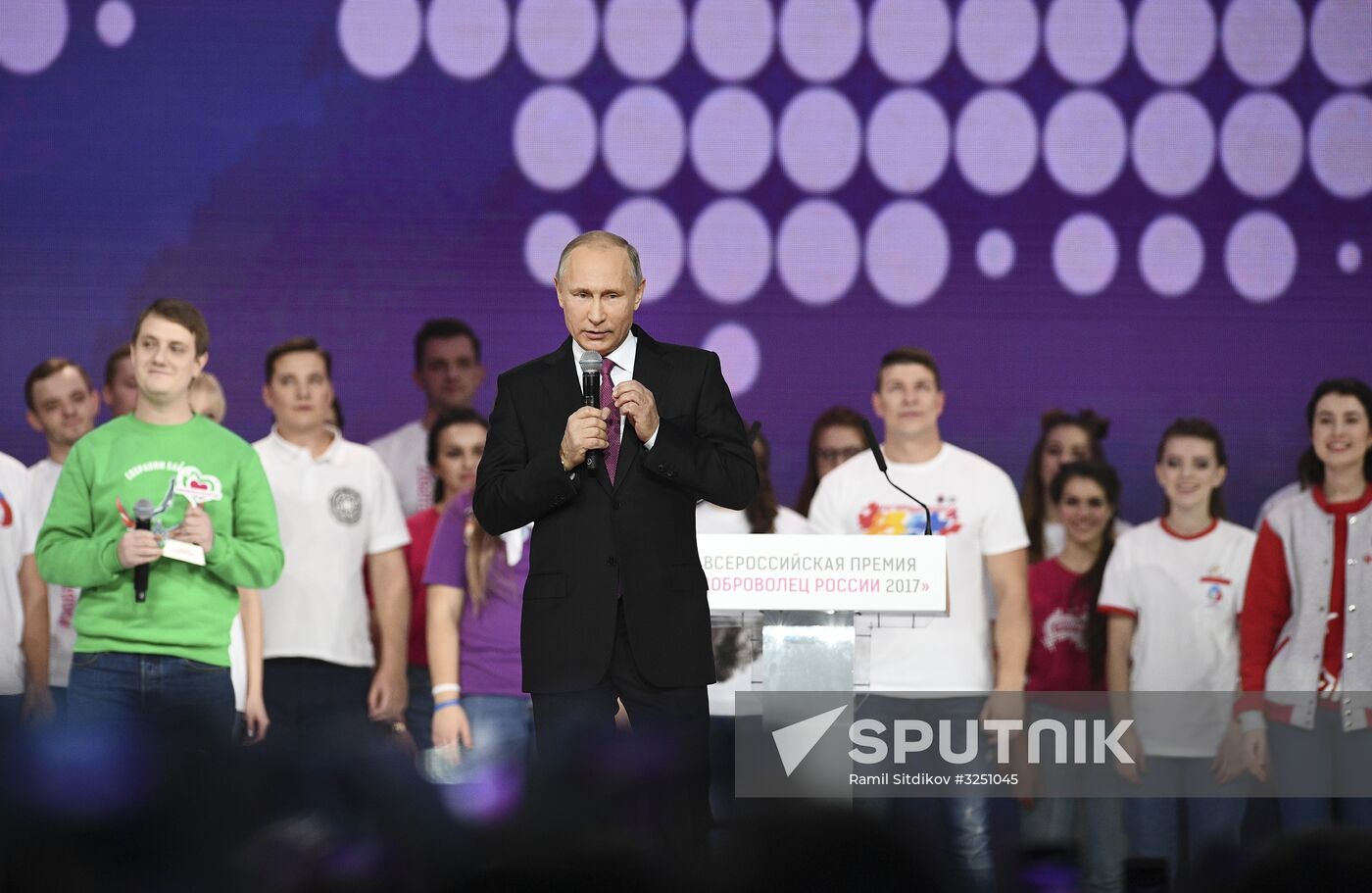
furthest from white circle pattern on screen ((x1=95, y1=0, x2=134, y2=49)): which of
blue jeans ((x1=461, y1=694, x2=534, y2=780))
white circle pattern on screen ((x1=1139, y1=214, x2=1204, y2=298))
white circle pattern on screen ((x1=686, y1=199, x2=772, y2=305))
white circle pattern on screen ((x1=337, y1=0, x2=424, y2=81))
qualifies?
white circle pattern on screen ((x1=1139, y1=214, x2=1204, y2=298))

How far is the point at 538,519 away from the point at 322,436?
2.82 meters

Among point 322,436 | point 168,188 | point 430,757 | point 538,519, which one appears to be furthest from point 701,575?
point 168,188

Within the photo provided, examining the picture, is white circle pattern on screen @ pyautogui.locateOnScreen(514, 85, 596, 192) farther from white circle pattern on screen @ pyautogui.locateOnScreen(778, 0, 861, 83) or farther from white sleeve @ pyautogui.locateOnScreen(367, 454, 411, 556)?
white sleeve @ pyautogui.locateOnScreen(367, 454, 411, 556)

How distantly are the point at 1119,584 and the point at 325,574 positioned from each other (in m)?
2.63

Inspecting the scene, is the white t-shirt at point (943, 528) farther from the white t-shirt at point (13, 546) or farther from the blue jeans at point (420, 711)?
the white t-shirt at point (13, 546)

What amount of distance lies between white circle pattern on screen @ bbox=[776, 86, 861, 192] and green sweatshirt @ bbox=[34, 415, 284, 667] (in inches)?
110

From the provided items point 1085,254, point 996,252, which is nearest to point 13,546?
point 996,252

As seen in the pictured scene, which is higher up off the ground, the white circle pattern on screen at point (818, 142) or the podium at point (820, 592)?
the white circle pattern on screen at point (818, 142)

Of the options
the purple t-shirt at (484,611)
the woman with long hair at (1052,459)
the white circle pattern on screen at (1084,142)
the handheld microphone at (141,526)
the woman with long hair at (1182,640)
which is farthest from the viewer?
the white circle pattern on screen at (1084,142)

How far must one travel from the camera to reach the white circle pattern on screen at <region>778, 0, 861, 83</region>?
6277mm

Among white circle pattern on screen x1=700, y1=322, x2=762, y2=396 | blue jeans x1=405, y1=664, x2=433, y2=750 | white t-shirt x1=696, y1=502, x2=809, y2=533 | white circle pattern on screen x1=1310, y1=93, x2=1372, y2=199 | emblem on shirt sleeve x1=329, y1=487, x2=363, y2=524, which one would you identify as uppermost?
white circle pattern on screen x1=1310, y1=93, x2=1372, y2=199

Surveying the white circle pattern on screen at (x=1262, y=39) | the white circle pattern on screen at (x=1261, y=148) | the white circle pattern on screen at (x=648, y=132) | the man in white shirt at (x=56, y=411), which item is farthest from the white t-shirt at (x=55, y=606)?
the white circle pattern on screen at (x=1262, y=39)

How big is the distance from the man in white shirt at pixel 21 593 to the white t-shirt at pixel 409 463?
1.26 metres

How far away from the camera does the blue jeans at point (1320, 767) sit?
4.65m
